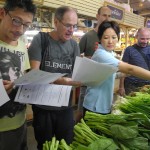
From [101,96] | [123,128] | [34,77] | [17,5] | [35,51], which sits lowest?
[101,96]

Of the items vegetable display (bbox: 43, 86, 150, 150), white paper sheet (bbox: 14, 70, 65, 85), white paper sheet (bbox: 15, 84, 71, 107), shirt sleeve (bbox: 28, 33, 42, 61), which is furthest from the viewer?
shirt sleeve (bbox: 28, 33, 42, 61)

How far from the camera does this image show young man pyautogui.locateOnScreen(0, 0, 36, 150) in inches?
58.8

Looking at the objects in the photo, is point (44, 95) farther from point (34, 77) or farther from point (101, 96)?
point (101, 96)

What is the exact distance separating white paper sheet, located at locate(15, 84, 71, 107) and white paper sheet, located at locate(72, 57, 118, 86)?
0.15 meters

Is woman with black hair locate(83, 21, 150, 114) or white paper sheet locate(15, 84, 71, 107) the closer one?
white paper sheet locate(15, 84, 71, 107)

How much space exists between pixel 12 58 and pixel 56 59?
1.67ft

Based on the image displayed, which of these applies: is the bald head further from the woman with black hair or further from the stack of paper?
the stack of paper

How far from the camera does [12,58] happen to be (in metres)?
1.56

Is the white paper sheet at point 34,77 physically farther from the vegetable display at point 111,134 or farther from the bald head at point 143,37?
the bald head at point 143,37

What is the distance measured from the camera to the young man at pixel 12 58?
4.90ft

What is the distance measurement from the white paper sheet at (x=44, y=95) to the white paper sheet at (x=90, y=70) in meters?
0.15

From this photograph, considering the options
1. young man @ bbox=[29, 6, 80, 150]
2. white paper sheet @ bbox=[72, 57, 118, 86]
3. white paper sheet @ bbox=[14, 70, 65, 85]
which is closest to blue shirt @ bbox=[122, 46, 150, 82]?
young man @ bbox=[29, 6, 80, 150]

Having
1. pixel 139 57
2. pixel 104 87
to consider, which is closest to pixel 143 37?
pixel 139 57

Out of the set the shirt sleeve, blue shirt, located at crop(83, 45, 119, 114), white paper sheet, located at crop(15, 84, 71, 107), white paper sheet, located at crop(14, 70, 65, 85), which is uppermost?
the shirt sleeve
